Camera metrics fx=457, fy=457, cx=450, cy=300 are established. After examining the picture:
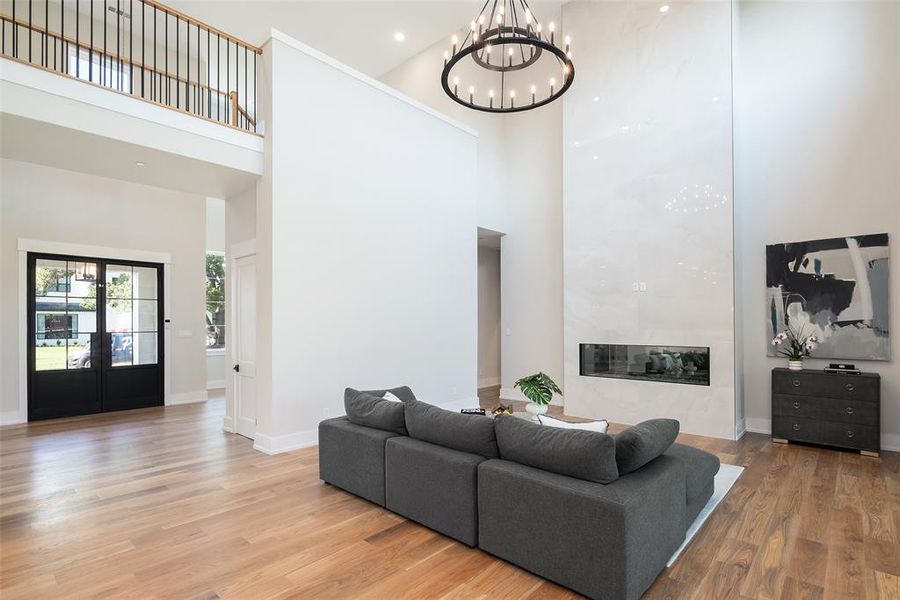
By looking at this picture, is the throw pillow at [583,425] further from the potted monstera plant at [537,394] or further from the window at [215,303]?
the window at [215,303]

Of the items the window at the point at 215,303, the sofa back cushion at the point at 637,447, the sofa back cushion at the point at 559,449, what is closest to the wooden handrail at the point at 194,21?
the sofa back cushion at the point at 559,449

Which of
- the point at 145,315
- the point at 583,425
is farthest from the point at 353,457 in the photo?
the point at 145,315

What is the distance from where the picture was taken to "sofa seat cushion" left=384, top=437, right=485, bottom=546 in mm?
2721

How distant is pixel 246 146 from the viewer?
16.1 ft

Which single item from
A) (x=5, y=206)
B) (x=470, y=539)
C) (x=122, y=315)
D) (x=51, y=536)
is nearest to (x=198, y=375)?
(x=122, y=315)

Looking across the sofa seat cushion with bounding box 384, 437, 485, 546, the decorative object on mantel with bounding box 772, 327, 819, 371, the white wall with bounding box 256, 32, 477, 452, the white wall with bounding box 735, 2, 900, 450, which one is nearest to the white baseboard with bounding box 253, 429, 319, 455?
the white wall with bounding box 256, 32, 477, 452

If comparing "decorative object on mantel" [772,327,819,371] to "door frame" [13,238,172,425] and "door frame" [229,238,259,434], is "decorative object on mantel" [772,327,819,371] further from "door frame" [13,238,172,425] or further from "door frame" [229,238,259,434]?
"door frame" [13,238,172,425]

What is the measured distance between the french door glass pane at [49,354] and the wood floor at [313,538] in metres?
2.31

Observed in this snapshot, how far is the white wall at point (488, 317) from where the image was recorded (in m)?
9.32

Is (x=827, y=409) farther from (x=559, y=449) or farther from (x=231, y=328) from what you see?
(x=231, y=328)

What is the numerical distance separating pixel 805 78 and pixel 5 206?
1012 cm

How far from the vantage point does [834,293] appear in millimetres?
4977

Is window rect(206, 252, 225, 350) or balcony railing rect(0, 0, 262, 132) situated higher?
balcony railing rect(0, 0, 262, 132)

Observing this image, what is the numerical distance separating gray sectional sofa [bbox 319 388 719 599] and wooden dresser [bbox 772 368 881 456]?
7.92 ft
